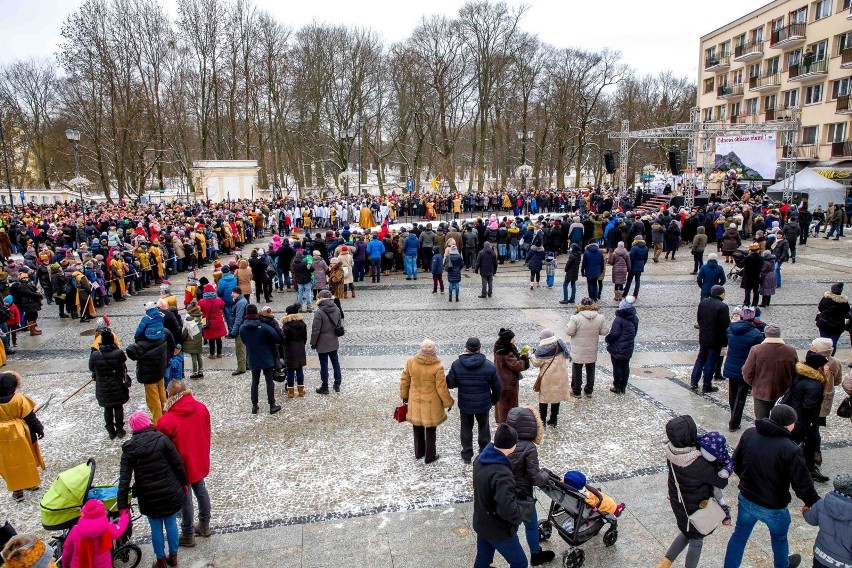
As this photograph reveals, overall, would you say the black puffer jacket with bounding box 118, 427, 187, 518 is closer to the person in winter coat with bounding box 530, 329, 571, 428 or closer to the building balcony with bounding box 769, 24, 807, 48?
the person in winter coat with bounding box 530, 329, 571, 428

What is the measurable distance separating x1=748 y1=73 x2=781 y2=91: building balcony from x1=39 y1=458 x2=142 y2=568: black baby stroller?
44.6m

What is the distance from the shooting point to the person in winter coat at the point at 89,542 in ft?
12.5

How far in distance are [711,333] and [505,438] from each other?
5.16 metres

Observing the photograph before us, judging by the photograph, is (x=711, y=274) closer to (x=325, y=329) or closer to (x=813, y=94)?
(x=325, y=329)

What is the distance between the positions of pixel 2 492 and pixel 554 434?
20.2ft

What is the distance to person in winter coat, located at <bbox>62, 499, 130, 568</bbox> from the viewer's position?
3.81m

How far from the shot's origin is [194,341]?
909cm

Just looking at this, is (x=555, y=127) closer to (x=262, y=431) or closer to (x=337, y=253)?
(x=337, y=253)

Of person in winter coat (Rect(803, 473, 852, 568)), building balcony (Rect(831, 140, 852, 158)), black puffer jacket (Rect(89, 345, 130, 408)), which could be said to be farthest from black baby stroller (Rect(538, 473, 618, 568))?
building balcony (Rect(831, 140, 852, 158))

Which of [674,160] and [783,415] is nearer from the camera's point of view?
[783,415]

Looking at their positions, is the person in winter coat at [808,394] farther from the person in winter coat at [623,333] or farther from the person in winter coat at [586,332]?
the person in winter coat at [586,332]

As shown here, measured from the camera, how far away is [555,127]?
5100 centimetres

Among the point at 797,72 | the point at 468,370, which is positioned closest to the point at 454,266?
the point at 468,370

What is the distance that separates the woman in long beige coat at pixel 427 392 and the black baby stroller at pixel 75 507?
2.81 meters
